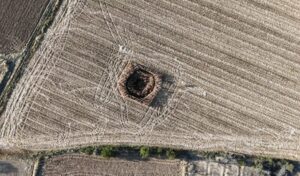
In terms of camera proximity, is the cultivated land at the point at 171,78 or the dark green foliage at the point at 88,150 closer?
the cultivated land at the point at 171,78

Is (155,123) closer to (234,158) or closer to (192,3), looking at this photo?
(234,158)

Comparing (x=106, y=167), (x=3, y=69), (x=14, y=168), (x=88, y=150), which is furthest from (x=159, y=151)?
(x=3, y=69)

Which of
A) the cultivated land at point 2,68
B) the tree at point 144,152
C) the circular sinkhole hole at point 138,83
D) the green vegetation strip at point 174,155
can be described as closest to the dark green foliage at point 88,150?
the green vegetation strip at point 174,155

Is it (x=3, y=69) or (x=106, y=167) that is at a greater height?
(x=3, y=69)

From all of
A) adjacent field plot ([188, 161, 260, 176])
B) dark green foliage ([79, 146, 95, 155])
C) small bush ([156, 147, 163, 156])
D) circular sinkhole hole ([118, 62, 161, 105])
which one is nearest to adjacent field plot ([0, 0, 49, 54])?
circular sinkhole hole ([118, 62, 161, 105])

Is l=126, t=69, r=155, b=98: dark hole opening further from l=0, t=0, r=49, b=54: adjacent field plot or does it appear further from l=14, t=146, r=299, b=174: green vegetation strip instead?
l=0, t=0, r=49, b=54: adjacent field plot

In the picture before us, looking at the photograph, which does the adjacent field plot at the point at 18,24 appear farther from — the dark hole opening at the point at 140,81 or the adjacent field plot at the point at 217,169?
the adjacent field plot at the point at 217,169

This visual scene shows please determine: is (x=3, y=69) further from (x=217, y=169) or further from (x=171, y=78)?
(x=217, y=169)
